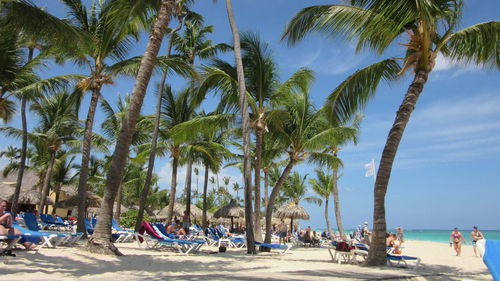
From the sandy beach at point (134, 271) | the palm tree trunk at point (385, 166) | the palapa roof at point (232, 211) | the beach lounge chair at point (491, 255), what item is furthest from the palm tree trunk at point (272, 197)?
the beach lounge chair at point (491, 255)

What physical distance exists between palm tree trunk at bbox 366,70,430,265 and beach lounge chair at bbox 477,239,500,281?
397 centimetres

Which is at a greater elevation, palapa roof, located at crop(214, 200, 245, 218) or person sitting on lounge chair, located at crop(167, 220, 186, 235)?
palapa roof, located at crop(214, 200, 245, 218)

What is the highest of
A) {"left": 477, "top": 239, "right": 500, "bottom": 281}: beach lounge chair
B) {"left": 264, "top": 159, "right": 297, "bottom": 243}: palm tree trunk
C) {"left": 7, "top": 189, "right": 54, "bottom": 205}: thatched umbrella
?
{"left": 7, "top": 189, "right": 54, "bottom": 205}: thatched umbrella

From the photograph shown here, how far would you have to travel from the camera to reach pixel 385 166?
7445 mm

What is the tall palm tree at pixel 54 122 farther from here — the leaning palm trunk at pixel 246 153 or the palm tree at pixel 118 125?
the leaning palm trunk at pixel 246 153

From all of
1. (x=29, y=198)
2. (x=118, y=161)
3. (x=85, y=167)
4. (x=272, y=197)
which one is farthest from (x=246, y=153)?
(x=29, y=198)

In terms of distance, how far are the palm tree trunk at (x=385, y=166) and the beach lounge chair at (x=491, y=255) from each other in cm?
397

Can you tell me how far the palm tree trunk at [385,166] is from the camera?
24.2 feet

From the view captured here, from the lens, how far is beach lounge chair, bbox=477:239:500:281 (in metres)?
3.20

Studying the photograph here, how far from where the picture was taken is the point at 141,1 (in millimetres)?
9477

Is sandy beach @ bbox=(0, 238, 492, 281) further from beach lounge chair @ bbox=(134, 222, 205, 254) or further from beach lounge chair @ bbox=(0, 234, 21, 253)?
beach lounge chair @ bbox=(134, 222, 205, 254)

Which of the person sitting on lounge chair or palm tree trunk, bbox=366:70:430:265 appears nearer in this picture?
palm tree trunk, bbox=366:70:430:265

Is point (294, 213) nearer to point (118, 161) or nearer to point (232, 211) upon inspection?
point (232, 211)

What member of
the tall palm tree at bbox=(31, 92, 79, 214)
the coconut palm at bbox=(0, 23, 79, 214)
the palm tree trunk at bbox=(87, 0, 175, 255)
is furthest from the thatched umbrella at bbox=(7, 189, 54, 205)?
the palm tree trunk at bbox=(87, 0, 175, 255)
